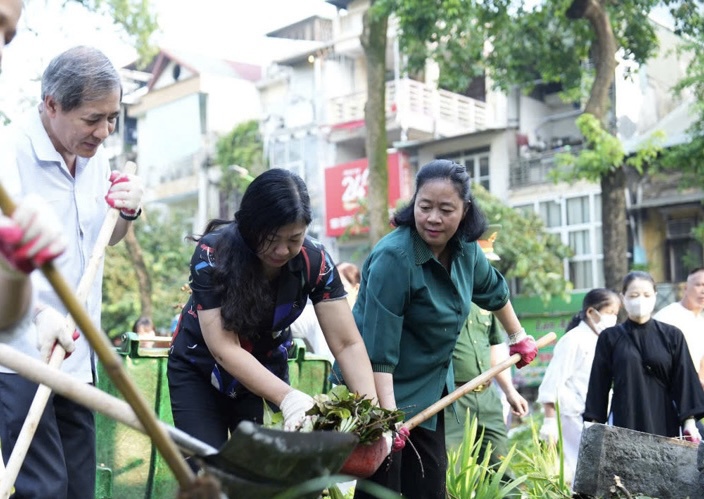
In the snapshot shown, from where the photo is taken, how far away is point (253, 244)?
3787mm

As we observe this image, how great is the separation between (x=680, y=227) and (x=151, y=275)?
47.5 feet

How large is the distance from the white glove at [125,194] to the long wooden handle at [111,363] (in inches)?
76.8

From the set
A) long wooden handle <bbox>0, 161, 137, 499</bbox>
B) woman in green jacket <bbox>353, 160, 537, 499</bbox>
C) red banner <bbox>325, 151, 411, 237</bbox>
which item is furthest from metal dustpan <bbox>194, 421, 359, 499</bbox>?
red banner <bbox>325, 151, 411, 237</bbox>

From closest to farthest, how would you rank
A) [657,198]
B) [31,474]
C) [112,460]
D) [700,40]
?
[31,474], [112,460], [700,40], [657,198]

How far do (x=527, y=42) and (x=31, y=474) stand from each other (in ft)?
41.4

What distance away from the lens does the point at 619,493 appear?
4910 millimetres

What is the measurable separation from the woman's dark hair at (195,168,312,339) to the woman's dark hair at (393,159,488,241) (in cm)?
93

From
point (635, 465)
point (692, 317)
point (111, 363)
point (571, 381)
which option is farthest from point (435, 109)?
point (111, 363)

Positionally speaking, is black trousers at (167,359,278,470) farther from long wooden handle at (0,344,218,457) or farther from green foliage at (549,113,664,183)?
green foliage at (549,113,664,183)

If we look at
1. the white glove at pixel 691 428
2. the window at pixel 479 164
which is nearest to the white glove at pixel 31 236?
the white glove at pixel 691 428

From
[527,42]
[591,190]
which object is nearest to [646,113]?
[591,190]

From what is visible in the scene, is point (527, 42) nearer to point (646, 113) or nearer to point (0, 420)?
point (646, 113)

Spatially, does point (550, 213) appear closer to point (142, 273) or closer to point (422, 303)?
point (142, 273)

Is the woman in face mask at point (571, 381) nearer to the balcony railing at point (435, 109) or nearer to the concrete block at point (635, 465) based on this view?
the concrete block at point (635, 465)
